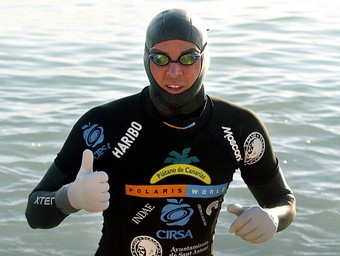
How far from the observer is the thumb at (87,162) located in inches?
137

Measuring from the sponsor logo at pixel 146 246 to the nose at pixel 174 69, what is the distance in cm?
71

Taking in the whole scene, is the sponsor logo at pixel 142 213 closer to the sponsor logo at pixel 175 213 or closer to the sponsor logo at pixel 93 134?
the sponsor logo at pixel 175 213

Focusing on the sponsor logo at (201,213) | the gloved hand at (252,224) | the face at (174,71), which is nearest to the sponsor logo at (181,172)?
the sponsor logo at (201,213)

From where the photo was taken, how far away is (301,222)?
6809mm

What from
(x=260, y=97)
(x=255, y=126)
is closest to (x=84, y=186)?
(x=255, y=126)

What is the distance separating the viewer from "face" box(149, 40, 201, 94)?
3.70 metres

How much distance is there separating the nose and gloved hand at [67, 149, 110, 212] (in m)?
0.49

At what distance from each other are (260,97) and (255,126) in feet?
19.1

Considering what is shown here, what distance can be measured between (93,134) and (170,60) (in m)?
0.44

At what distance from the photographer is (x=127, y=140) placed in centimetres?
376

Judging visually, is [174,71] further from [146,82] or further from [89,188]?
[146,82]

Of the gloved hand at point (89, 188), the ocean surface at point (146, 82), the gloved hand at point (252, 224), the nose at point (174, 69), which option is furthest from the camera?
the ocean surface at point (146, 82)

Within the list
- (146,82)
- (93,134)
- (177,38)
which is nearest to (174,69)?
(177,38)

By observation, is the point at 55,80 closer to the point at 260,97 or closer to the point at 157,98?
the point at 260,97
